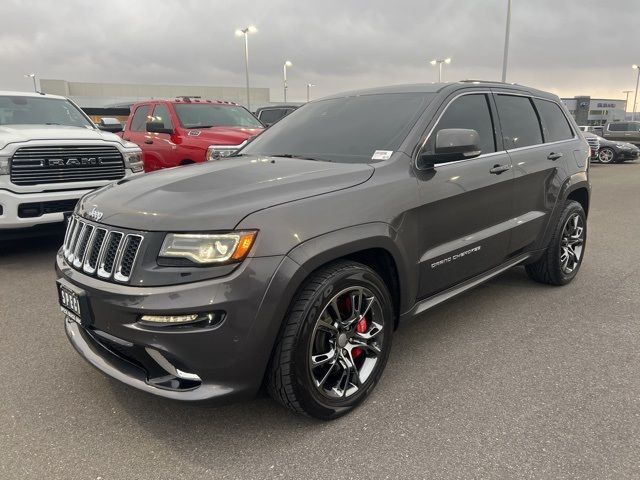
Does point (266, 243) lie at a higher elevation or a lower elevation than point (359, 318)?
higher

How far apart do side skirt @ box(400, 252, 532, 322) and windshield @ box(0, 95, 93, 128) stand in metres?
5.70

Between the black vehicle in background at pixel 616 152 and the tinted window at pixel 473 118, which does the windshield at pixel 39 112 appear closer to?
the tinted window at pixel 473 118

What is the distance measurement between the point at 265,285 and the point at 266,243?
0.19 meters

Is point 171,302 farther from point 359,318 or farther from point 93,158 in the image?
point 93,158

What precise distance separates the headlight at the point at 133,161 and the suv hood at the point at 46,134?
7.4 inches

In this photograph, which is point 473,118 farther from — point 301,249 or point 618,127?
point 618,127

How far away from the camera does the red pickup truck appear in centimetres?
748

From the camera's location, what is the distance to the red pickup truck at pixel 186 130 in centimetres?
748

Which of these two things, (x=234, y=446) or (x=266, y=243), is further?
(x=234, y=446)

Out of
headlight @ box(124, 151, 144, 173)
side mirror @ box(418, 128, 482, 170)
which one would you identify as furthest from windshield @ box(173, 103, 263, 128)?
side mirror @ box(418, 128, 482, 170)

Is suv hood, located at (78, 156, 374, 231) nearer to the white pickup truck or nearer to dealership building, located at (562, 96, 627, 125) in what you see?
the white pickup truck

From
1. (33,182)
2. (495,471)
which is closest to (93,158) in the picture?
(33,182)

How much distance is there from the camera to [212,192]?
2.47 meters

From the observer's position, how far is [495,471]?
222cm
